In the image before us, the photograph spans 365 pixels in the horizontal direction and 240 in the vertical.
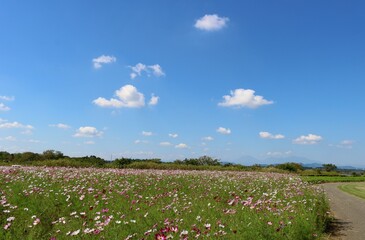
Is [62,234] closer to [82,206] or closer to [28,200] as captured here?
[82,206]

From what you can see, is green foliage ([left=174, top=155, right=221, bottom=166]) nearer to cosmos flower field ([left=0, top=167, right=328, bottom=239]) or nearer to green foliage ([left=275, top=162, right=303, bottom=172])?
green foliage ([left=275, top=162, right=303, bottom=172])

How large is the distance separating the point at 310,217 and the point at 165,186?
6924 millimetres

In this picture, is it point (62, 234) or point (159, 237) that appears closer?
point (159, 237)

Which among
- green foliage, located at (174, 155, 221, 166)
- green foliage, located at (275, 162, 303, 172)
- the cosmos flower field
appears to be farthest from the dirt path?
green foliage, located at (275, 162, 303, 172)

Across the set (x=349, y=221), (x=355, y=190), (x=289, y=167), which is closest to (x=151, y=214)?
(x=349, y=221)

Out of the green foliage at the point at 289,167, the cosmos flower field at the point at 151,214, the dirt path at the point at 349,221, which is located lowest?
the dirt path at the point at 349,221

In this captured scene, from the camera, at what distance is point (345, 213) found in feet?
43.4

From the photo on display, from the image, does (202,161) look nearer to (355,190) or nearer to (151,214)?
(355,190)

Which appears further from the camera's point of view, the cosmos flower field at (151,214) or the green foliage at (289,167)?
the green foliage at (289,167)

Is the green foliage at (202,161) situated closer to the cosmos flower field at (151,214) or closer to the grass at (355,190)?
the grass at (355,190)

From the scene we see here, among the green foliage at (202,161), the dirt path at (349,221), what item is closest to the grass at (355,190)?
the dirt path at (349,221)

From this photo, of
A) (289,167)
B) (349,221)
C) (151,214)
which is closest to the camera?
(151,214)

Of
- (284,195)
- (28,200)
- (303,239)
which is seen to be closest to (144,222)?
(303,239)

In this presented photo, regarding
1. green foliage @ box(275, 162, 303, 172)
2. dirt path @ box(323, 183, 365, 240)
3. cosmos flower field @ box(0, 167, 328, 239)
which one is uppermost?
green foliage @ box(275, 162, 303, 172)
